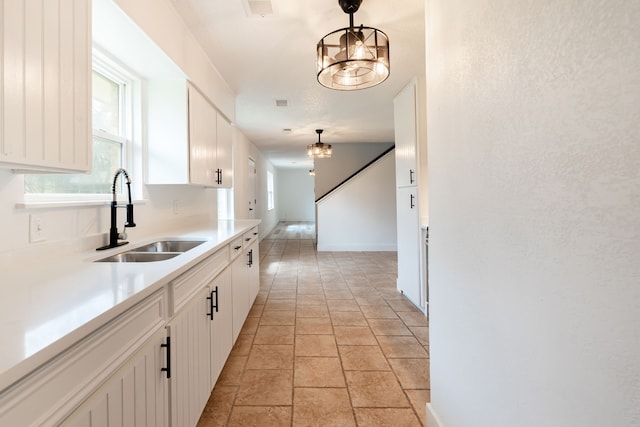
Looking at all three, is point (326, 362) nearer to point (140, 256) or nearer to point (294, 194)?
point (140, 256)

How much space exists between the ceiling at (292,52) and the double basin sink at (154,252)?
163 cm

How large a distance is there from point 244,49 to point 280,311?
2599 millimetres

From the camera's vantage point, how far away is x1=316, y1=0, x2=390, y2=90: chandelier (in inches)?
75.2

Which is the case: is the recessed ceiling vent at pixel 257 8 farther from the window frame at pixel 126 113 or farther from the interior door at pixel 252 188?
the interior door at pixel 252 188

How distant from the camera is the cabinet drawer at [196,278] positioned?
4.28ft

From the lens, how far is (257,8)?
2.13 meters

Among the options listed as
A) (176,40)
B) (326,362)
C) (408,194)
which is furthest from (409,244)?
(176,40)

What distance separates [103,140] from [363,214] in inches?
215

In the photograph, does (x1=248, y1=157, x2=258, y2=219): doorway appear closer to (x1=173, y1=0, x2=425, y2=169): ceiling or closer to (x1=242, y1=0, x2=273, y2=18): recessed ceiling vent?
(x1=173, y1=0, x2=425, y2=169): ceiling

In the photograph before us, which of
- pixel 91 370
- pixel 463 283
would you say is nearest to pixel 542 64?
pixel 463 283

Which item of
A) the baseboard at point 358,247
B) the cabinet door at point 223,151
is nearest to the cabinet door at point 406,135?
the cabinet door at point 223,151

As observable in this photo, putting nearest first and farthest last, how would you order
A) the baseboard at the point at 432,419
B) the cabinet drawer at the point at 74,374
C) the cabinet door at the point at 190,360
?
the cabinet drawer at the point at 74,374
the cabinet door at the point at 190,360
the baseboard at the point at 432,419

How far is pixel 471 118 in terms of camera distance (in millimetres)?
1179

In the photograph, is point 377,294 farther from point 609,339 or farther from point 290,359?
point 609,339
